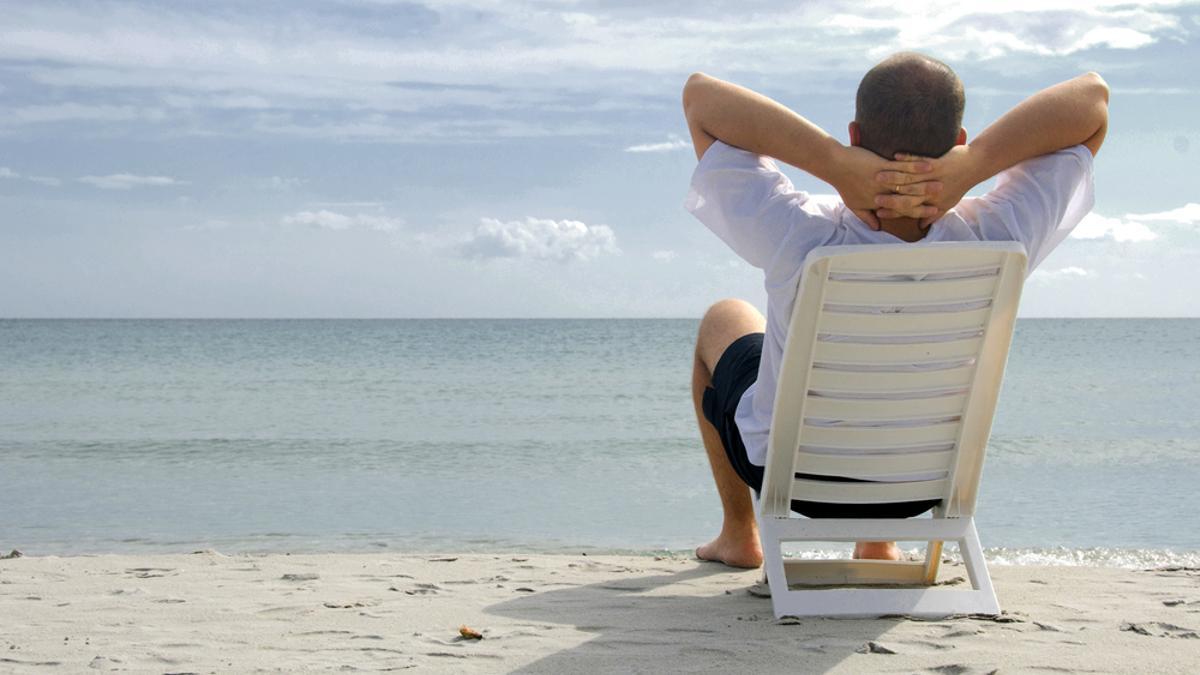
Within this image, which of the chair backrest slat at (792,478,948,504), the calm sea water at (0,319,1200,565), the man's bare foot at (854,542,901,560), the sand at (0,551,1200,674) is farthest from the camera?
the calm sea water at (0,319,1200,565)

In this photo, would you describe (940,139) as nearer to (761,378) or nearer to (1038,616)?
(761,378)

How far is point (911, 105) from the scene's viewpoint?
264 centimetres

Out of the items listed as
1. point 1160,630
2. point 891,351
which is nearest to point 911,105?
point 891,351

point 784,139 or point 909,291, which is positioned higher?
point 784,139

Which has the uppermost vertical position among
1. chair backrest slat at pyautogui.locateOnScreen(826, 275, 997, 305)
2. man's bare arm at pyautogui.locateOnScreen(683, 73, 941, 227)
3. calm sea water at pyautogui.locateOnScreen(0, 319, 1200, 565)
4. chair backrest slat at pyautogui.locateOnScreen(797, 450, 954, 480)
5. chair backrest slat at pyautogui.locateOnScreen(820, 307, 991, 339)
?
man's bare arm at pyautogui.locateOnScreen(683, 73, 941, 227)

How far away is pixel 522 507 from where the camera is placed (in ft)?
23.3

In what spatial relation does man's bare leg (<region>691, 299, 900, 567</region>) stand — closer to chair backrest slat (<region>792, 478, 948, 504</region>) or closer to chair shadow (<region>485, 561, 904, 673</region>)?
chair shadow (<region>485, 561, 904, 673</region>)

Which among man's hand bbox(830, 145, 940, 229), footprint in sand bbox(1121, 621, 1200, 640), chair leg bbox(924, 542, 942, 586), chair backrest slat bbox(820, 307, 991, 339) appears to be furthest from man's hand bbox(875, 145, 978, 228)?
footprint in sand bbox(1121, 621, 1200, 640)

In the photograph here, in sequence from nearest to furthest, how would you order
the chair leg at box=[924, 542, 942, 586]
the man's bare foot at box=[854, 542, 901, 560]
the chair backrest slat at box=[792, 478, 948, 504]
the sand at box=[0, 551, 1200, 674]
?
the sand at box=[0, 551, 1200, 674], the chair backrest slat at box=[792, 478, 948, 504], the chair leg at box=[924, 542, 942, 586], the man's bare foot at box=[854, 542, 901, 560]

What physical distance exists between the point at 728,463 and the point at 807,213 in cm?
129

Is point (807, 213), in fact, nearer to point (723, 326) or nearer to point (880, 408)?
point (880, 408)

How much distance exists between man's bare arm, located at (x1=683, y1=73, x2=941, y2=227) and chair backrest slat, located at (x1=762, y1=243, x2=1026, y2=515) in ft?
0.55

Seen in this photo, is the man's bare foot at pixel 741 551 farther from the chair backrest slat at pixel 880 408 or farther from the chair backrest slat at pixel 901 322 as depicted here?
the chair backrest slat at pixel 901 322

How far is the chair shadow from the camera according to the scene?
2.72 m
